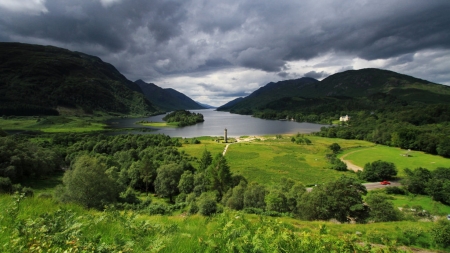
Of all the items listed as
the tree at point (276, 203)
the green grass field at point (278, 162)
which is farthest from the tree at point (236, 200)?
the green grass field at point (278, 162)

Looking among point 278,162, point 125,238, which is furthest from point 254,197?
point 278,162

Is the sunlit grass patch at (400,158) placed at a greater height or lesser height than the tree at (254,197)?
lesser

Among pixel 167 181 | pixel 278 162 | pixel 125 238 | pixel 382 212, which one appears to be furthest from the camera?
pixel 278 162

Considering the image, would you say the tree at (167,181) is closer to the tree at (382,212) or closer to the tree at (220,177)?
the tree at (220,177)

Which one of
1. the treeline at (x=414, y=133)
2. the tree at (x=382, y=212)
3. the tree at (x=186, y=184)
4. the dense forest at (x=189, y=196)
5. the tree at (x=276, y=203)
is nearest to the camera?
the dense forest at (x=189, y=196)

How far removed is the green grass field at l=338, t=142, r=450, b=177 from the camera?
2440 inches

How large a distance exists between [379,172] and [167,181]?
45.8m

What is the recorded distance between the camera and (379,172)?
49.2 meters

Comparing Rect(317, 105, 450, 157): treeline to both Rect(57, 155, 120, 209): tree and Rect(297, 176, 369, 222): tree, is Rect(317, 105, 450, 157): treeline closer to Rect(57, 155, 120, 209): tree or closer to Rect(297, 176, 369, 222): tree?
Rect(297, 176, 369, 222): tree

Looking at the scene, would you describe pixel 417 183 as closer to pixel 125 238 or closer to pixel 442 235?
pixel 442 235

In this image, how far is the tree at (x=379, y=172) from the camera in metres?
49.2

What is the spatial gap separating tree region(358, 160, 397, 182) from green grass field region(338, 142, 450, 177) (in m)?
6.30

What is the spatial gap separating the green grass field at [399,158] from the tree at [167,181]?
172ft

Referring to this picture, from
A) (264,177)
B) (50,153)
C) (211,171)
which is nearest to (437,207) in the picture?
(264,177)
